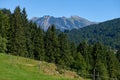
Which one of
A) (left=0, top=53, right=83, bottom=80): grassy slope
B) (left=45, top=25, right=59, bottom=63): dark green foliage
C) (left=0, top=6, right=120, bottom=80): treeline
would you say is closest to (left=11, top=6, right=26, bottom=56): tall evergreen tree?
(left=0, top=6, right=120, bottom=80): treeline

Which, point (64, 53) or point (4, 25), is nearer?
point (4, 25)

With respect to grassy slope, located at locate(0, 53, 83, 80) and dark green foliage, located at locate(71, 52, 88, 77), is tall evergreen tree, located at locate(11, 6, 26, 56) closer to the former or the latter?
dark green foliage, located at locate(71, 52, 88, 77)

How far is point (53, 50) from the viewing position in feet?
443

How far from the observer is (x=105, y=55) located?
14462cm

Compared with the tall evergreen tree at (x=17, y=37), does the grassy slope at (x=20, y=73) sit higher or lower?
lower

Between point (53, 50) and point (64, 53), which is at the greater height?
point (53, 50)

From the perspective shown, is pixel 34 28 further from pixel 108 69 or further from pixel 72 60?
pixel 108 69

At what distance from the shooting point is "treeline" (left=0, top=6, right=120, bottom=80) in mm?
120250

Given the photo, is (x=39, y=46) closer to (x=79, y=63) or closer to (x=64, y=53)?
(x=64, y=53)

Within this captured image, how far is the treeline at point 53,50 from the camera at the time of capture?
12025 centimetres

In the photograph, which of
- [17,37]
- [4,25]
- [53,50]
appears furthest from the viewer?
[53,50]

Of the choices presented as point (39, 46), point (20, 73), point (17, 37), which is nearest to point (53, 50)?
point (39, 46)

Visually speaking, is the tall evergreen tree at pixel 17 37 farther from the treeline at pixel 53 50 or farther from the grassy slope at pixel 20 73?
the grassy slope at pixel 20 73

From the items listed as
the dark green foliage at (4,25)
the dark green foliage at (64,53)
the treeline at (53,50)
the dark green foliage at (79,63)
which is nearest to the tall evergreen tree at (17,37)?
the treeline at (53,50)
